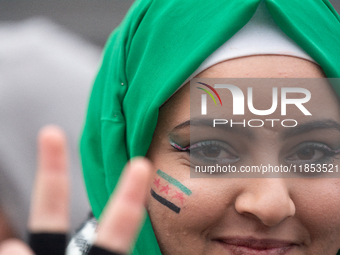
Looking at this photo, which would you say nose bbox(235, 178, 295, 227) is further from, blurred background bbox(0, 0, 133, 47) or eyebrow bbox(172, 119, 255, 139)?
blurred background bbox(0, 0, 133, 47)

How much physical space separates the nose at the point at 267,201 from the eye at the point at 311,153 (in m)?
0.10

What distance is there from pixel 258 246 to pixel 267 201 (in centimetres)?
17

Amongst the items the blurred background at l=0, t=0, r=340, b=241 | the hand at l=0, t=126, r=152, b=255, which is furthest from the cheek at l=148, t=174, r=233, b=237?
the blurred background at l=0, t=0, r=340, b=241

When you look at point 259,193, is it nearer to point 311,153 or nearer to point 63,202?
point 311,153

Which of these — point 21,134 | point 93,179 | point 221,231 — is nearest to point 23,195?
point 21,134

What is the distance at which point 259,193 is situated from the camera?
1003 mm

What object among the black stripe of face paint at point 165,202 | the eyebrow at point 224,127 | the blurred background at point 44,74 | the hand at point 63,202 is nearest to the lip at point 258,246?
the black stripe of face paint at point 165,202

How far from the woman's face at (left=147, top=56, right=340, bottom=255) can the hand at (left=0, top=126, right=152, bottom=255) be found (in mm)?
424

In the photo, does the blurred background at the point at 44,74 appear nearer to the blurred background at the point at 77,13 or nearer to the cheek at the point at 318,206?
the blurred background at the point at 77,13

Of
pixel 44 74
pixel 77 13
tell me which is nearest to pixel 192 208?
pixel 44 74

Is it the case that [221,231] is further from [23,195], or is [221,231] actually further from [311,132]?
[23,195]

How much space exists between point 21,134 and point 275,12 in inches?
99.9

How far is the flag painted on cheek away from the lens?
42.5 inches

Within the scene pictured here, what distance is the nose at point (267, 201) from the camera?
0.97 metres
